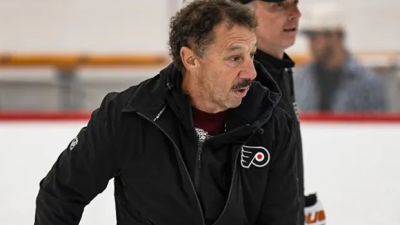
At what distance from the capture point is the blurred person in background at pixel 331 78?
13.5 feet

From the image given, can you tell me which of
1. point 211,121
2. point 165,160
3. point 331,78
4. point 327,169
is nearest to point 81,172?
point 165,160

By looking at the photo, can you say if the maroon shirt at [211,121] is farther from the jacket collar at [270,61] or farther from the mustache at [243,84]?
the jacket collar at [270,61]

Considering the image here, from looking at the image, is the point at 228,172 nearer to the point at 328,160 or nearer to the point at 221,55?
the point at 221,55

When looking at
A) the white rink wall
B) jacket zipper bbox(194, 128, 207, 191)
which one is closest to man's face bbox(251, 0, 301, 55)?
jacket zipper bbox(194, 128, 207, 191)

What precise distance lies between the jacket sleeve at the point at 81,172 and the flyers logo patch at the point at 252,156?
25 centimetres

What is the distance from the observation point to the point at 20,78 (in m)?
4.73

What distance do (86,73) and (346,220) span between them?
8.77 feet

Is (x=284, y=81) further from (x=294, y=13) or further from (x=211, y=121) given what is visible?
(x=211, y=121)

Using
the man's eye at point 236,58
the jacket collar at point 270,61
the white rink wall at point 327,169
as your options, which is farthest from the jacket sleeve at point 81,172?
the white rink wall at point 327,169

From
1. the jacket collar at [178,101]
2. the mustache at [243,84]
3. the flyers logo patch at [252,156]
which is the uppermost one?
the mustache at [243,84]

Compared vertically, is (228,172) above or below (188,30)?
below

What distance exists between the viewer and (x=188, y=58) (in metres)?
1.50

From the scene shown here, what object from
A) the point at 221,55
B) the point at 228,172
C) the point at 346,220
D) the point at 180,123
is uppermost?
the point at 221,55

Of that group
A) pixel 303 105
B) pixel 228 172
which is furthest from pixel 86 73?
pixel 228 172
